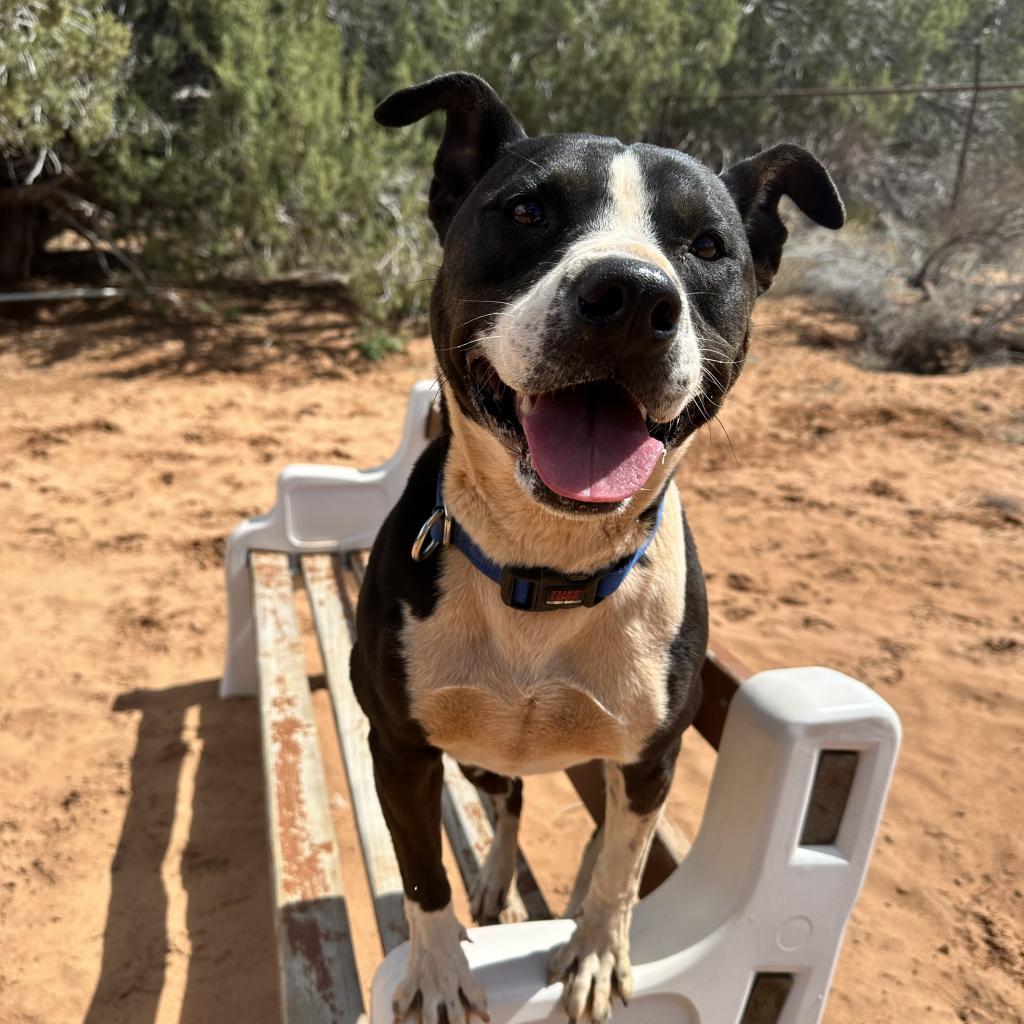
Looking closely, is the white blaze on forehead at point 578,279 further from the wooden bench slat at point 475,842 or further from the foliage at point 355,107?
the foliage at point 355,107

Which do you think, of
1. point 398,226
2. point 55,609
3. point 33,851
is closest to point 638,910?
point 33,851

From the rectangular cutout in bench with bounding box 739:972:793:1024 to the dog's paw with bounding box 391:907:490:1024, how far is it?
565mm

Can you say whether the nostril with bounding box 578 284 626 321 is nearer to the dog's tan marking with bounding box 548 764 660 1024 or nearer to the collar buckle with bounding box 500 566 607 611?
the collar buckle with bounding box 500 566 607 611

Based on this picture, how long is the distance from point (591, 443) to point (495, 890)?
1.46 meters

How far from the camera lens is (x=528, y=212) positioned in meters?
1.72

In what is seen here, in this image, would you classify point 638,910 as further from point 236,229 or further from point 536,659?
point 236,229

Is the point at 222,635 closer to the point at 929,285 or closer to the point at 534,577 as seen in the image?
the point at 534,577

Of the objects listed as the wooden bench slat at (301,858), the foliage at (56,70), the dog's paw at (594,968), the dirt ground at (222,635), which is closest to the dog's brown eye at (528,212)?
the dog's paw at (594,968)

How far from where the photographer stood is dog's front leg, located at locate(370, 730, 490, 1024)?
1716 millimetres

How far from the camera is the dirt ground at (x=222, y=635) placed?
255 cm

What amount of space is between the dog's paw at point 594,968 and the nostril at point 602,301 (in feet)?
3.87

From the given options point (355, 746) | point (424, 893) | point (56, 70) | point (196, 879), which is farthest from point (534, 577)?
point (56, 70)

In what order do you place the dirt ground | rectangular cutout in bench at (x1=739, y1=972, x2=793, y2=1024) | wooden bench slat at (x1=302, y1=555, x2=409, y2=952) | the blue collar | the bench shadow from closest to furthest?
the blue collar < rectangular cutout in bench at (x1=739, y1=972, x2=793, y2=1024) < wooden bench slat at (x1=302, y1=555, x2=409, y2=952) < the bench shadow < the dirt ground

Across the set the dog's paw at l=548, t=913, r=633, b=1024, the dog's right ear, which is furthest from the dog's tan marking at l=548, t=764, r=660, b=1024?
the dog's right ear
